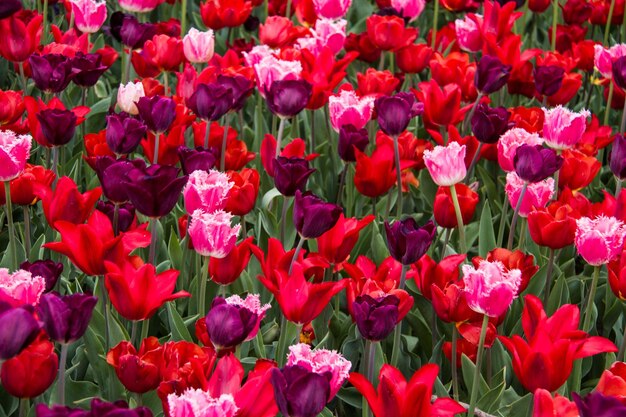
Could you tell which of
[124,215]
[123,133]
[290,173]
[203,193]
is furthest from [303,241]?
[123,133]

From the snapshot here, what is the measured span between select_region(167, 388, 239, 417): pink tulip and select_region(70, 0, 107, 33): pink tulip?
5.98 feet

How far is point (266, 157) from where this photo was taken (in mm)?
2322

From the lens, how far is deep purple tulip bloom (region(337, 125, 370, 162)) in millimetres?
2273

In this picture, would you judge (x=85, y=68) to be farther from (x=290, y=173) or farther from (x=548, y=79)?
(x=548, y=79)

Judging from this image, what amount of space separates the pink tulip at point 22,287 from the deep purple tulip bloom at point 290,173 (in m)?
0.58

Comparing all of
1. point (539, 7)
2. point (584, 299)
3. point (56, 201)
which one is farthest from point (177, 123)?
point (539, 7)

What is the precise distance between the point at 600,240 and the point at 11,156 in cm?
106

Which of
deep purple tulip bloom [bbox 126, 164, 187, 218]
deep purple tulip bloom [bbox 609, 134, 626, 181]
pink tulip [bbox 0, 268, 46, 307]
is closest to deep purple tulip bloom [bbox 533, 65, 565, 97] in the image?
deep purple tulip bloom [bbox 609, 134, 626, 181]

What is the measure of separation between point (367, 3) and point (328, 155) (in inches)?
59.0

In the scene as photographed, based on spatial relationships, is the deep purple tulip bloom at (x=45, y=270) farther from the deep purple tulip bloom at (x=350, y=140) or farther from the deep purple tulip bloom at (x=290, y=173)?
the deep purple tulip bloom at (x=350, y=140)

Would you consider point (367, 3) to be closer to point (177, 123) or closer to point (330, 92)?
point (330, 92)

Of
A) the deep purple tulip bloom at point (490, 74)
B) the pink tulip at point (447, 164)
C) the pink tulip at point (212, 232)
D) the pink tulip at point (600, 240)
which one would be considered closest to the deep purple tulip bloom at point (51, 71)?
the pink tulip at point (212, 232)

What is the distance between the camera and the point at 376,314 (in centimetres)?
146

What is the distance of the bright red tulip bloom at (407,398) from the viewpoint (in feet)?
4.21
